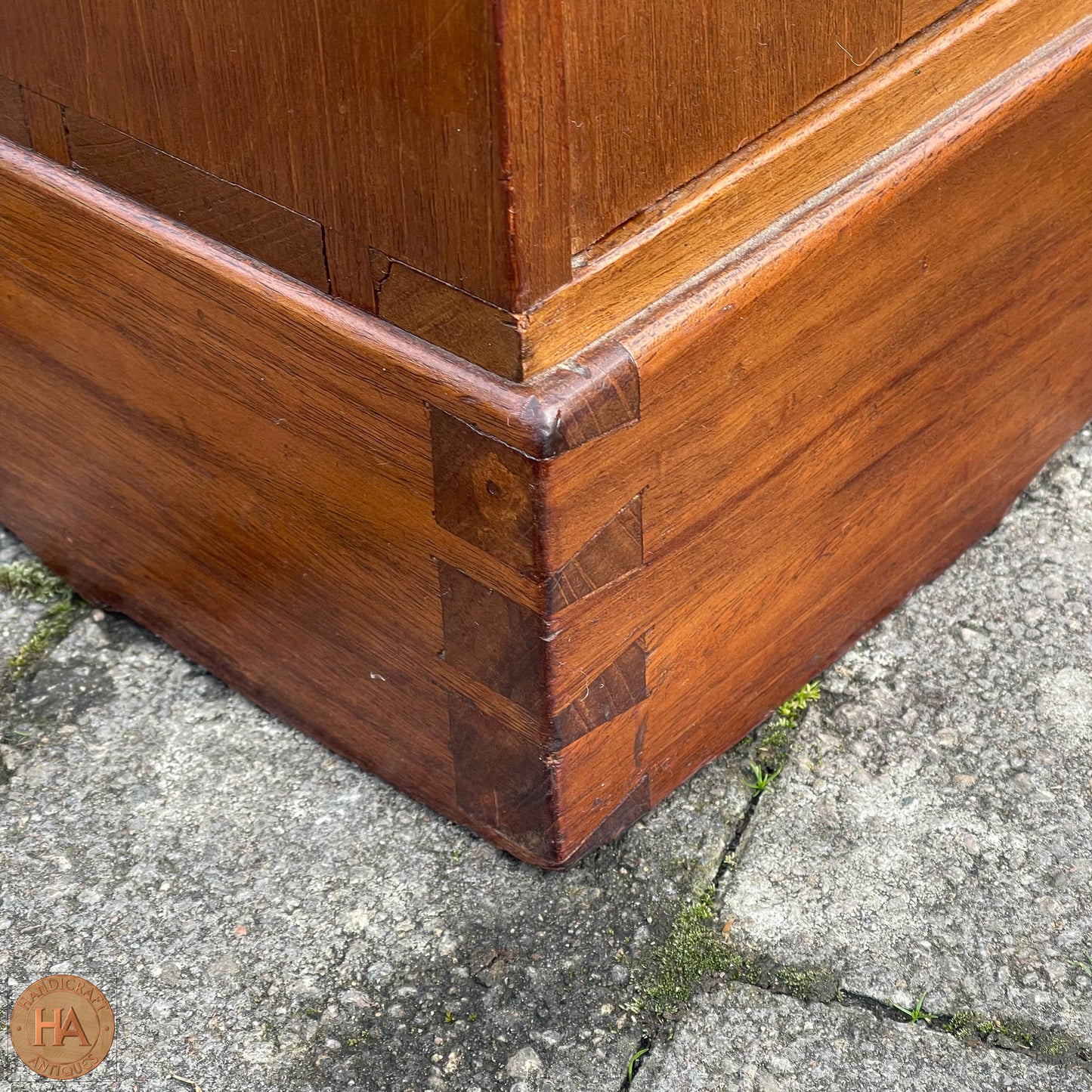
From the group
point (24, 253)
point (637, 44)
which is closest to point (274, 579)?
point (24, 253)

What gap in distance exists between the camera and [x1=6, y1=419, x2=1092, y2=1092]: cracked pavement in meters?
1.28

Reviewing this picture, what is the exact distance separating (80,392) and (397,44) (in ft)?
2.14

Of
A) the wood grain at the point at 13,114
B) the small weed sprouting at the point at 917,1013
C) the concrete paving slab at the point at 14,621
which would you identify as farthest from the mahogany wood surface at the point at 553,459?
the small weed sprouting at the point at 917,1013

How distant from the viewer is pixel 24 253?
1.40m

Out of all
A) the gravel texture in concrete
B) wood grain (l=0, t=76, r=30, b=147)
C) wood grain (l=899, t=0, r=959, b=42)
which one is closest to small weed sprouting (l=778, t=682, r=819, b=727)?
the gravel texture in concrete

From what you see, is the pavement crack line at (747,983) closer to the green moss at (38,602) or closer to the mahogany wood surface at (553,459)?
the mahogany wood surface at (553,459)

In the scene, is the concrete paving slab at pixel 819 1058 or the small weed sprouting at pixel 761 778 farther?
the small weed sprouting at pixel 761 778

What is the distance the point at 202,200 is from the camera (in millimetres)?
1212

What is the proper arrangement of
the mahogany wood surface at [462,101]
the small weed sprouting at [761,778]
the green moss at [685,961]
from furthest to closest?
1. the small weed sprouting at [761,778]
2. the green moss at [685,961]
3. the mahogany wood surface at [462,101]

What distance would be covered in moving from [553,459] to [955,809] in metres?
0.70

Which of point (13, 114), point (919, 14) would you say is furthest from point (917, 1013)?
point (13, 114)

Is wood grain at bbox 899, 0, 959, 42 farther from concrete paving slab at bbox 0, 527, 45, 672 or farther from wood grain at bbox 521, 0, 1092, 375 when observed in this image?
concrete paving slab at bbox 0, 527, 45, 672

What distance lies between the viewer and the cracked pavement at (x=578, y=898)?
1.28 metres

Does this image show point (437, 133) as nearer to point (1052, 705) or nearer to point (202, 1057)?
point (202, 1057)
